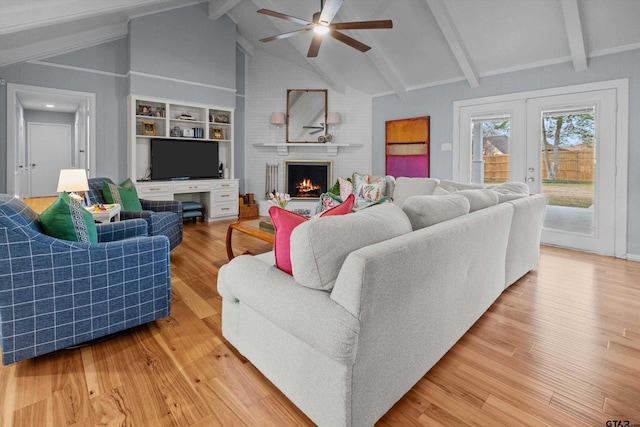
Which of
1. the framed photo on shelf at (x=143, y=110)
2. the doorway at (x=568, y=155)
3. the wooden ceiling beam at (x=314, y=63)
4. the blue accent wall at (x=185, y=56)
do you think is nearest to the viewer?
the doorway at (x=568, y=155)

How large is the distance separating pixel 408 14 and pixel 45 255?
185 inches

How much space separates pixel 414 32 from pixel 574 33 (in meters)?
1.85

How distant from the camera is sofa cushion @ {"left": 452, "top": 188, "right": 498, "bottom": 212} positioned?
222 cm

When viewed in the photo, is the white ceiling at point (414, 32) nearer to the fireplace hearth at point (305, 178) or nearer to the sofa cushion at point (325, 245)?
the fireplace hearth at point (305, 178)

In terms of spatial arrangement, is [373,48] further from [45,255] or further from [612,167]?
[45,255]

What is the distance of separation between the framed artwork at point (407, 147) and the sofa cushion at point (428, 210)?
403 centimetres

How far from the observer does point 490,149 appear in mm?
4938

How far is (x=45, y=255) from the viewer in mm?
1651

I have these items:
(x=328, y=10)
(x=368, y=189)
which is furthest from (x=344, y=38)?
(x=368, y=189)

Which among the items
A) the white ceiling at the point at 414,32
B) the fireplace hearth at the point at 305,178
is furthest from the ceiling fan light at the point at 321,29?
the fireplace hearth at the point at 305,178

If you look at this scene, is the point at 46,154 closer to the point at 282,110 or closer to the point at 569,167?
the point at 282,110

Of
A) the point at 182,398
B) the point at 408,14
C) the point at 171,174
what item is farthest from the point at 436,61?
the point at 182,398

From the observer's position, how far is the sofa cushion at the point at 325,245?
1229 mm

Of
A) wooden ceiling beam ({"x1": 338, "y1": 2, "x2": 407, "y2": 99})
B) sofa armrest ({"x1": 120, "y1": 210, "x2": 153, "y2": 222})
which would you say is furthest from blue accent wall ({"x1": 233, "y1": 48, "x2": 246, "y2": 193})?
sofa armrest ({"x1": 120, "y1": 210, "x2": 153, "y2": 222})
